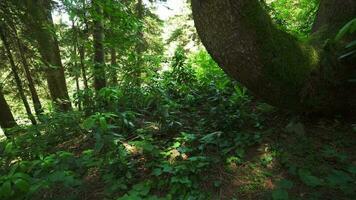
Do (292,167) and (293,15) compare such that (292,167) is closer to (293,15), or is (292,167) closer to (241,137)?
(241,137)

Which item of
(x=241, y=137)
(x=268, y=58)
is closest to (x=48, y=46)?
(x=241, y=137)

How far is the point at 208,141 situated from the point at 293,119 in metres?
1.15

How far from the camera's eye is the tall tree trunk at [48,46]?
22.9ft

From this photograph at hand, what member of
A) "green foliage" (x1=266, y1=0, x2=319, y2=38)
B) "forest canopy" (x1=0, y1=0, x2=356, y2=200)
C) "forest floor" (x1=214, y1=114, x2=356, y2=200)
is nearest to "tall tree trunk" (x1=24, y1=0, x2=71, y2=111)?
"forest canopy" (x1=0, y1=0, x2=356, y2=200)

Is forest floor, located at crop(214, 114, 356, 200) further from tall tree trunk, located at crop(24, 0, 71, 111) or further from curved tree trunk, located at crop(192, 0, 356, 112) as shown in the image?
tall tree trunk, located at crop(24, 0, 71, 111)

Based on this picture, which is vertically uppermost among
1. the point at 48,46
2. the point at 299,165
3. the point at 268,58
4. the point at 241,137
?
the point at 48,46

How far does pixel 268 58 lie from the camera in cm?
307

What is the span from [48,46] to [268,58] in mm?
6983

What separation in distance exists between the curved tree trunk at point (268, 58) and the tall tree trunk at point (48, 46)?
512 cm

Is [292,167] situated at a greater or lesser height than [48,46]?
lesser

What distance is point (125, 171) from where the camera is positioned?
9.69 feet

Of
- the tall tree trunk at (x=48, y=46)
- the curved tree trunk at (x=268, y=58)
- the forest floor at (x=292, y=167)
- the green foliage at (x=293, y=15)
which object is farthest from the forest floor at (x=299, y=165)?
the tall tree trunk at (x=48, y=46)

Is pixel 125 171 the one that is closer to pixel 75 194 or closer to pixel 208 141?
pixel 75 194

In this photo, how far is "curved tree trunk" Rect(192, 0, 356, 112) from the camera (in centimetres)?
302
